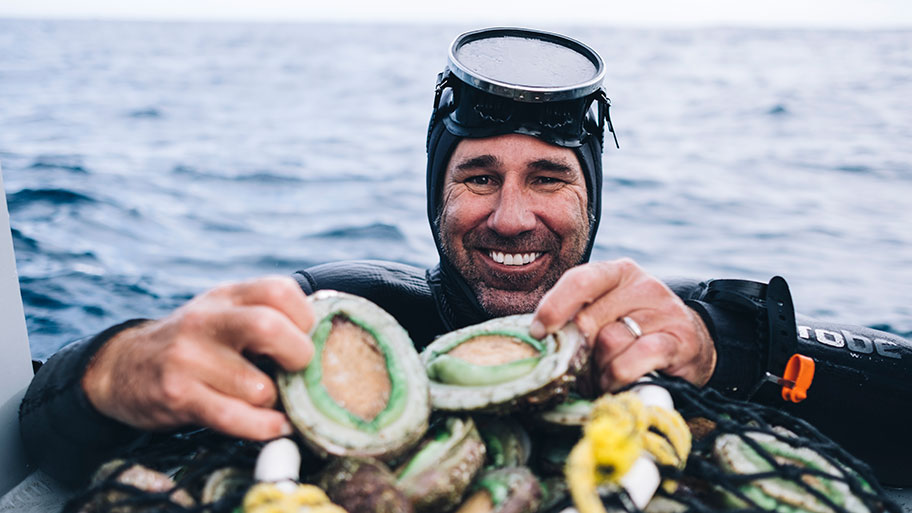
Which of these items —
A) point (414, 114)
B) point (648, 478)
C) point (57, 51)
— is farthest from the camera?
point (57, 51)

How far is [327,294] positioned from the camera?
1633 millimetres

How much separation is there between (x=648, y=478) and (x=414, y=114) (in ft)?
66.0

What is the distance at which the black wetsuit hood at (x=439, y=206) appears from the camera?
11.8 feet

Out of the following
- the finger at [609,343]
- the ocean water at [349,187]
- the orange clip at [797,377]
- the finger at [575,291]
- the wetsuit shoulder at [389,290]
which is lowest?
the ocean water at [349,187]

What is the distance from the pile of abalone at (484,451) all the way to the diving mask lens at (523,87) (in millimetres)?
1869

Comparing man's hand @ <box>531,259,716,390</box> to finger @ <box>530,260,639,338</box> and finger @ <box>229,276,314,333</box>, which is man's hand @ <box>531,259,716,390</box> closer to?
finger @ <box>530,260,639,338</box>

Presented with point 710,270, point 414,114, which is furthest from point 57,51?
point 710,270

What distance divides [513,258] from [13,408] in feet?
7.30

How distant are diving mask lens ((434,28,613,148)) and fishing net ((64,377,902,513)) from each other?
197cm

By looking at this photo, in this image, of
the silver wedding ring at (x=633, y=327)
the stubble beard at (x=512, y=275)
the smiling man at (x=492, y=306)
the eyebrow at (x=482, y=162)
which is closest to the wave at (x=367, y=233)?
the smiling man at (x=492, y=306)

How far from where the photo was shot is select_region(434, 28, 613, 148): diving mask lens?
335 centimetres

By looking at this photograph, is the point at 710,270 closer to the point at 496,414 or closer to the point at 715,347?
the point at 715,347

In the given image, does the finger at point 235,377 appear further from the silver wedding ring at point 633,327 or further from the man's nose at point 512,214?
the man's nose at point 512,214

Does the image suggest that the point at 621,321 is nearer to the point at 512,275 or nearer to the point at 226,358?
the point at 226,358
